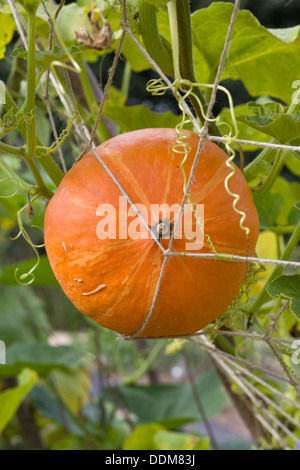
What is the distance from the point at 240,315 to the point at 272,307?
96mm

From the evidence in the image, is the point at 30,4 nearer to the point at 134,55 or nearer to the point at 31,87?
the point at 31,87

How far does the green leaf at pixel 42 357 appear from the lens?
134 cm

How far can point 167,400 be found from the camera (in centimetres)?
184

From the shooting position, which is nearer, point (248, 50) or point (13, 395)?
point (248, 50)

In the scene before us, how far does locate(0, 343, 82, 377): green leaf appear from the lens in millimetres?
1342

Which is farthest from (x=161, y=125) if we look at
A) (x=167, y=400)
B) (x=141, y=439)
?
(x=167, y=400)

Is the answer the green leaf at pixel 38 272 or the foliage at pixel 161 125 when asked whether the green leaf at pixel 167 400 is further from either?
the green leaf at pixel 38 272

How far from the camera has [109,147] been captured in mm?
397

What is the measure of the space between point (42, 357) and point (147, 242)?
1.20 meters

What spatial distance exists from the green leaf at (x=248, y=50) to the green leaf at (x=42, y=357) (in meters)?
0.91

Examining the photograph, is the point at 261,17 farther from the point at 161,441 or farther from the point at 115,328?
Answer: the point at 115,328

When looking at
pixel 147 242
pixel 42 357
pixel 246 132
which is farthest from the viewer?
pixel 42 357

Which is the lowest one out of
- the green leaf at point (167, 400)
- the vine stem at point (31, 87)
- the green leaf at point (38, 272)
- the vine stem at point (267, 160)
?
the green leaf at point (167, 400)

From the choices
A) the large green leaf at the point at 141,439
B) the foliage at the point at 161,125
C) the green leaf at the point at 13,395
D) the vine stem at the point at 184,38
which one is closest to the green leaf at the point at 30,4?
the foliage at the point at 161,125
